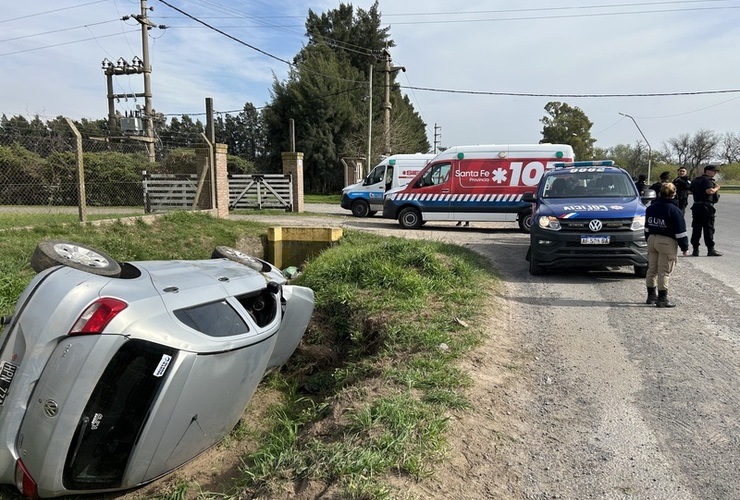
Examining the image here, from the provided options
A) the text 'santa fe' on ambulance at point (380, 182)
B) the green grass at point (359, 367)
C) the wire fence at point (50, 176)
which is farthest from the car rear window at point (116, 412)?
the text 'santa fe' on ambulance at point (380, 182)

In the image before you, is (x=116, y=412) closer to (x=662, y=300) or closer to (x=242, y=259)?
(x=242, y=259)

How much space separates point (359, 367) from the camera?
4.89 metres

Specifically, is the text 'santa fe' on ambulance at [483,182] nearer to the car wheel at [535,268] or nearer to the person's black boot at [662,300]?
the car wheel at [535,268]

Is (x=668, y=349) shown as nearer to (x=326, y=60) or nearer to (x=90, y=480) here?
(x=90, y=480)

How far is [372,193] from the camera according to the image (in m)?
21.3

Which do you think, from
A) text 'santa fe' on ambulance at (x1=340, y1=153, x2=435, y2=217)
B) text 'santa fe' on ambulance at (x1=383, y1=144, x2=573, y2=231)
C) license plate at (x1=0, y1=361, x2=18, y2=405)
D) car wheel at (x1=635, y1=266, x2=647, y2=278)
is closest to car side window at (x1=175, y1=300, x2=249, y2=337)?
license plate at (x1=0, y1=361, x2=18, y2=405)

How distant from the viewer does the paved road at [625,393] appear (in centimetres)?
290

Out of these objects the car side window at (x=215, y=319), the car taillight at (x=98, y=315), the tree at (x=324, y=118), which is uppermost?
the tree at (x=324, y=118)

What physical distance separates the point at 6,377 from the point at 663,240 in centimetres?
678

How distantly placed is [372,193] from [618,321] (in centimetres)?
1598

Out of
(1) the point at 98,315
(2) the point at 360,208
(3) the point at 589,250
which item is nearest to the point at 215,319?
(1) the point at 98,315

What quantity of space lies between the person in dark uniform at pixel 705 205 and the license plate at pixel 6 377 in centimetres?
1156

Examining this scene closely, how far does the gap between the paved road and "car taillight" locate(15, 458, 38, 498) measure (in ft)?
7.49

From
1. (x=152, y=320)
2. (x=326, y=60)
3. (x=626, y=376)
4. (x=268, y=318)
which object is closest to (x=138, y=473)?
(x=152, y=320)
